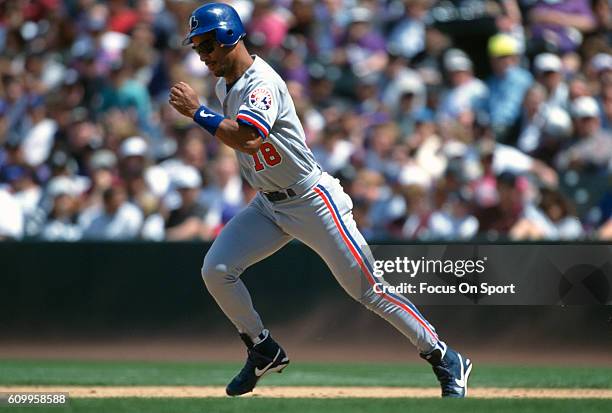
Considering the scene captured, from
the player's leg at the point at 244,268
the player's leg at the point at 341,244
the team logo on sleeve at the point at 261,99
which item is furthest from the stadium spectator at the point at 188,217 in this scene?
the team logo on sleeve at the point at 261,99

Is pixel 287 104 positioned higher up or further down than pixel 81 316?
higher up

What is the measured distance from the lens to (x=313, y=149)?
36.6ft

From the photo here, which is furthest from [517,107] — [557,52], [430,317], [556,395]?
[556,395]

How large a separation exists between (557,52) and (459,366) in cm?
572

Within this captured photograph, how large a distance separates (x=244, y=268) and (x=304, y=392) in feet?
4.32

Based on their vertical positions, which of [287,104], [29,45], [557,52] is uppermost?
[287,104]

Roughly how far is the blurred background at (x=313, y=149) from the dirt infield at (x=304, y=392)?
4.98 feet

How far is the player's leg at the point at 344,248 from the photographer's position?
6.43m

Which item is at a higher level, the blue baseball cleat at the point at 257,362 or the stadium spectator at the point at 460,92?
the blue baseball cleat at the point at 257,362

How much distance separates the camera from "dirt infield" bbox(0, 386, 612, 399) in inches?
282

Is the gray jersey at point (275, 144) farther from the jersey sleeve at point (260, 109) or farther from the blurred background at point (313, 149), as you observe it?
the blurred background at point (313, 149)

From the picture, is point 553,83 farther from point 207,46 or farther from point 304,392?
point 207,46

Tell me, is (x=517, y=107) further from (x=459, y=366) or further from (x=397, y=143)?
(x=459, y=366)

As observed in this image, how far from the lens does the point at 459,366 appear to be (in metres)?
6.72
